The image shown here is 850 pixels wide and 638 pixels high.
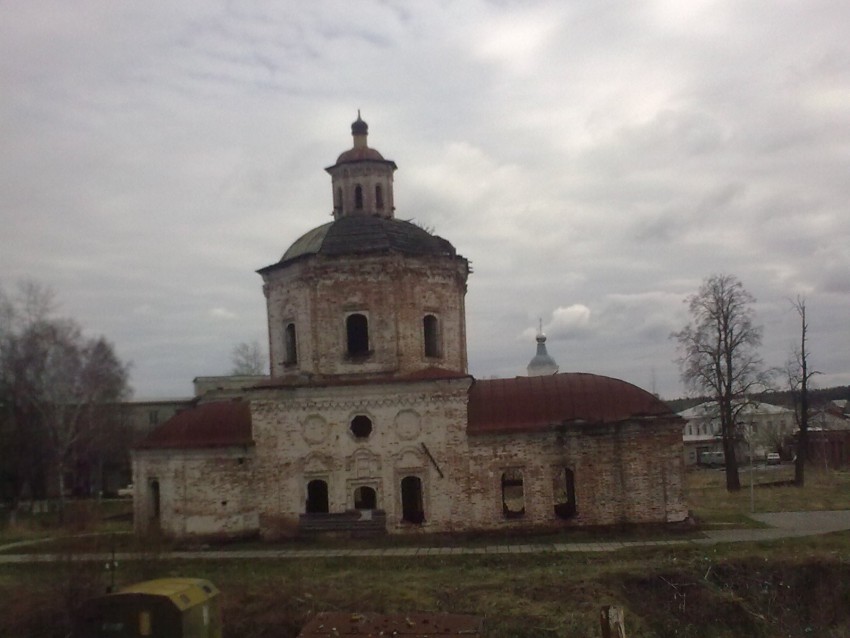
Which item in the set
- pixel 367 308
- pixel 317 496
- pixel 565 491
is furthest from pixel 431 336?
pixel 565 491

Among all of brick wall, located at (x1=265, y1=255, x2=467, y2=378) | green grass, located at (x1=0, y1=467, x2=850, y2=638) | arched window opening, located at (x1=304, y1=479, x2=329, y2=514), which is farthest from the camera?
brick wall, located at (x1=265, y1=255, x2=467, y2=378)

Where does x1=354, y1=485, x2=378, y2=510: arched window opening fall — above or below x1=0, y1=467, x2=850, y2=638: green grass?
above

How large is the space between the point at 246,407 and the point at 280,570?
290 inches

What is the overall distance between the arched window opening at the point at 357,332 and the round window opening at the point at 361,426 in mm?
2401

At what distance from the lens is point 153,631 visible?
38.0 feet

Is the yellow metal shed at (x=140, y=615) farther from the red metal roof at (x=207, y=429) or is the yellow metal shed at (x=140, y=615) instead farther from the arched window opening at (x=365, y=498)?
the red metal roof at (x=207, y=429)

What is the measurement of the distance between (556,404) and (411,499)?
18.3 feet

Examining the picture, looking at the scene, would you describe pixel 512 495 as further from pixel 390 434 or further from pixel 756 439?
pixel 756 439

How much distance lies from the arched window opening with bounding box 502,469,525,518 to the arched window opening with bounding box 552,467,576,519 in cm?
108

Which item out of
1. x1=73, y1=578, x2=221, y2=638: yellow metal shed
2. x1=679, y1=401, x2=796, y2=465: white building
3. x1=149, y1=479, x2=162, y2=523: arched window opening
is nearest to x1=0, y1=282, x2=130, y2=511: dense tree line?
x1=149, y1=479, x2=162, y2=523: arched window opening

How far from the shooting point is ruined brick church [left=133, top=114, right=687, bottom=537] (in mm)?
22484

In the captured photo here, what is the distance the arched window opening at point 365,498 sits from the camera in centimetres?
2328

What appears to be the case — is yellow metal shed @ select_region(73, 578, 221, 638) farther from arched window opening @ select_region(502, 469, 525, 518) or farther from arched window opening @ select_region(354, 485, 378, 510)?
arched window opening @ select_region(502, 469, 525, 518)

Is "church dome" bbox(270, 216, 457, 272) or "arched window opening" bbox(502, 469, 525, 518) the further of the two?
"church dome" bbox(270, 216, 457, 272)
